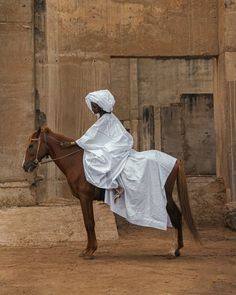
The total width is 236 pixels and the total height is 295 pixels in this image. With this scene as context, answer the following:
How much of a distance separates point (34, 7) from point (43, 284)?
573 cm

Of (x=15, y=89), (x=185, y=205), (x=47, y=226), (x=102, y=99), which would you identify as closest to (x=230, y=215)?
(x=185, y=205)

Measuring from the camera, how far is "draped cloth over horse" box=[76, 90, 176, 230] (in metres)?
7.05

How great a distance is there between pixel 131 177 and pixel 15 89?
3.56 meters

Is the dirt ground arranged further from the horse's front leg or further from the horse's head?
the horse's head

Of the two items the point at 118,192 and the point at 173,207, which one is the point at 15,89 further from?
the point at 173,207

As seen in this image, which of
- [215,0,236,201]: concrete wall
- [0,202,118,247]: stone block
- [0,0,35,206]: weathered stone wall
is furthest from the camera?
[215,0,236,201]: concrete wall

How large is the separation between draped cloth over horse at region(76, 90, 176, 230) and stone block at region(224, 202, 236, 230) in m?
2.82

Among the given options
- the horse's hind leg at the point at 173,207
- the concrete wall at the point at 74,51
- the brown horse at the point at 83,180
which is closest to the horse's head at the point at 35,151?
the brown horse at the point at 83,180

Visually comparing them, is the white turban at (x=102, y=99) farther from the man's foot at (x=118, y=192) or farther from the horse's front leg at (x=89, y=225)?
the horse's front leg at (x=89, y=225)

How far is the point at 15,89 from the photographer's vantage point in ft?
32.0

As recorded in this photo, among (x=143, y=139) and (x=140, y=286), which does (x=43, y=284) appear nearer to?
(x=140, y=286)

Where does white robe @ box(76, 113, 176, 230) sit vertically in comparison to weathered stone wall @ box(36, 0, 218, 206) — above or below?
below

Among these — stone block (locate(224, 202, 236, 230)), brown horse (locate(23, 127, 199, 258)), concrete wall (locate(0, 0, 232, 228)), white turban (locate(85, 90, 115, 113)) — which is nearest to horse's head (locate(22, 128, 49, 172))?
brown horse (locate(23, 127, 199, 258))

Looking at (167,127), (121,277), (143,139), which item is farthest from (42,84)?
(143,139)
